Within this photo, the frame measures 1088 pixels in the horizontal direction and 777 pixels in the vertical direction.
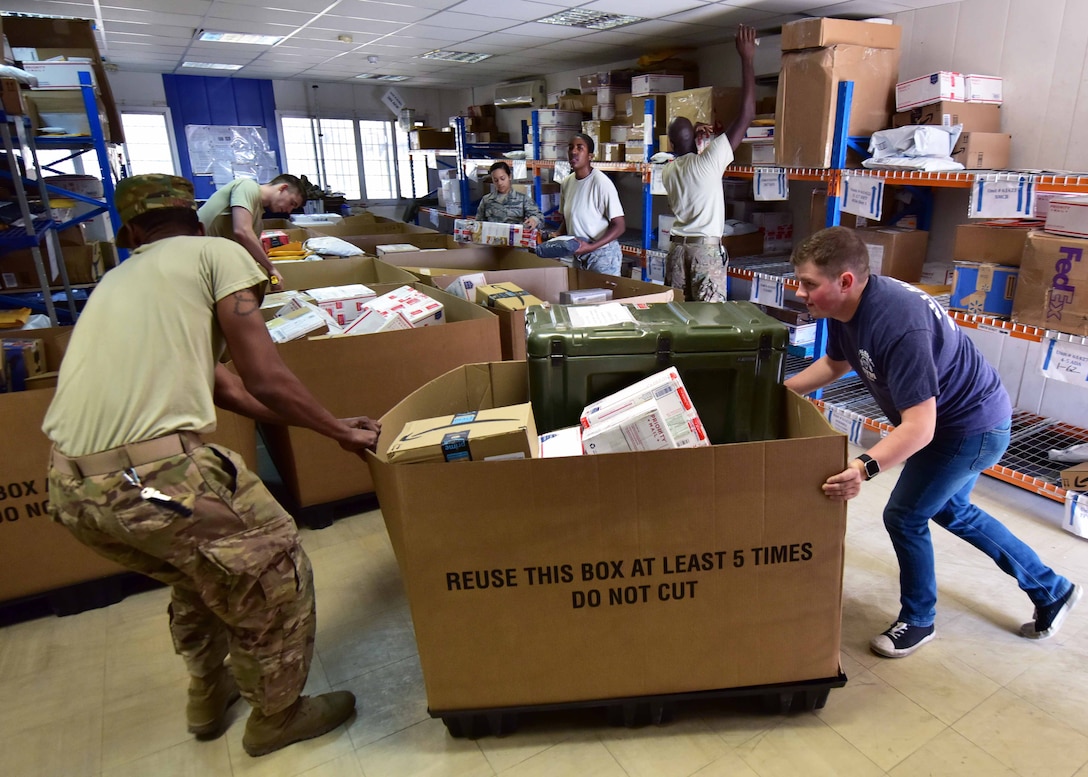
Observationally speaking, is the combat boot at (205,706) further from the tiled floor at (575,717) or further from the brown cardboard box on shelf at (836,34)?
the brown cardboard box on shelf at (836,34)

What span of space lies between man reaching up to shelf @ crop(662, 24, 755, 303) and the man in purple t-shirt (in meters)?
2.18

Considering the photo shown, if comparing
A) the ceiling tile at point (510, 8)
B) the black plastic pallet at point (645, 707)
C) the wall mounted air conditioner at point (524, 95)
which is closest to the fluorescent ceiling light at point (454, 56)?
the wall mounted air conditioner at point (524, 95)

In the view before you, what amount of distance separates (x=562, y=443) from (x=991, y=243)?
92.5 inches

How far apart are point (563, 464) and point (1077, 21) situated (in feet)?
11.4

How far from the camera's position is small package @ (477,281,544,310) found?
301cm

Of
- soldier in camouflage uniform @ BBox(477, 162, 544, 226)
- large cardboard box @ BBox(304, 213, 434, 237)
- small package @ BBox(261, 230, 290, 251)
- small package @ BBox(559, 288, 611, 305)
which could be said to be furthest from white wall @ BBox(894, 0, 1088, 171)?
small package @ BBox(261, 230, 290, 251)

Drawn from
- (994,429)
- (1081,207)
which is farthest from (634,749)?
(1081,207)

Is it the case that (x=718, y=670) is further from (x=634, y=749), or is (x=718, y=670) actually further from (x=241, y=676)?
(x=241, y=676)

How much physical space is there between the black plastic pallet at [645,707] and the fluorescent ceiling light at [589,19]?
424 cm

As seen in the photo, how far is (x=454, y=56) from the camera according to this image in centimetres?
663

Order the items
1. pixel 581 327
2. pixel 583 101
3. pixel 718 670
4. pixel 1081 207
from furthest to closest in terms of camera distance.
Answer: pixel 583 101 → pixel 1081 207 → pixel 581 327 → pixel 718 670

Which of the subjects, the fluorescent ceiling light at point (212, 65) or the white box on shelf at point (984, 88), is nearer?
the white box on shelf at point (984, 88)

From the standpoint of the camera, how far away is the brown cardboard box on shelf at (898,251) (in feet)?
11.1

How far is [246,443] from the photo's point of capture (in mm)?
2514
